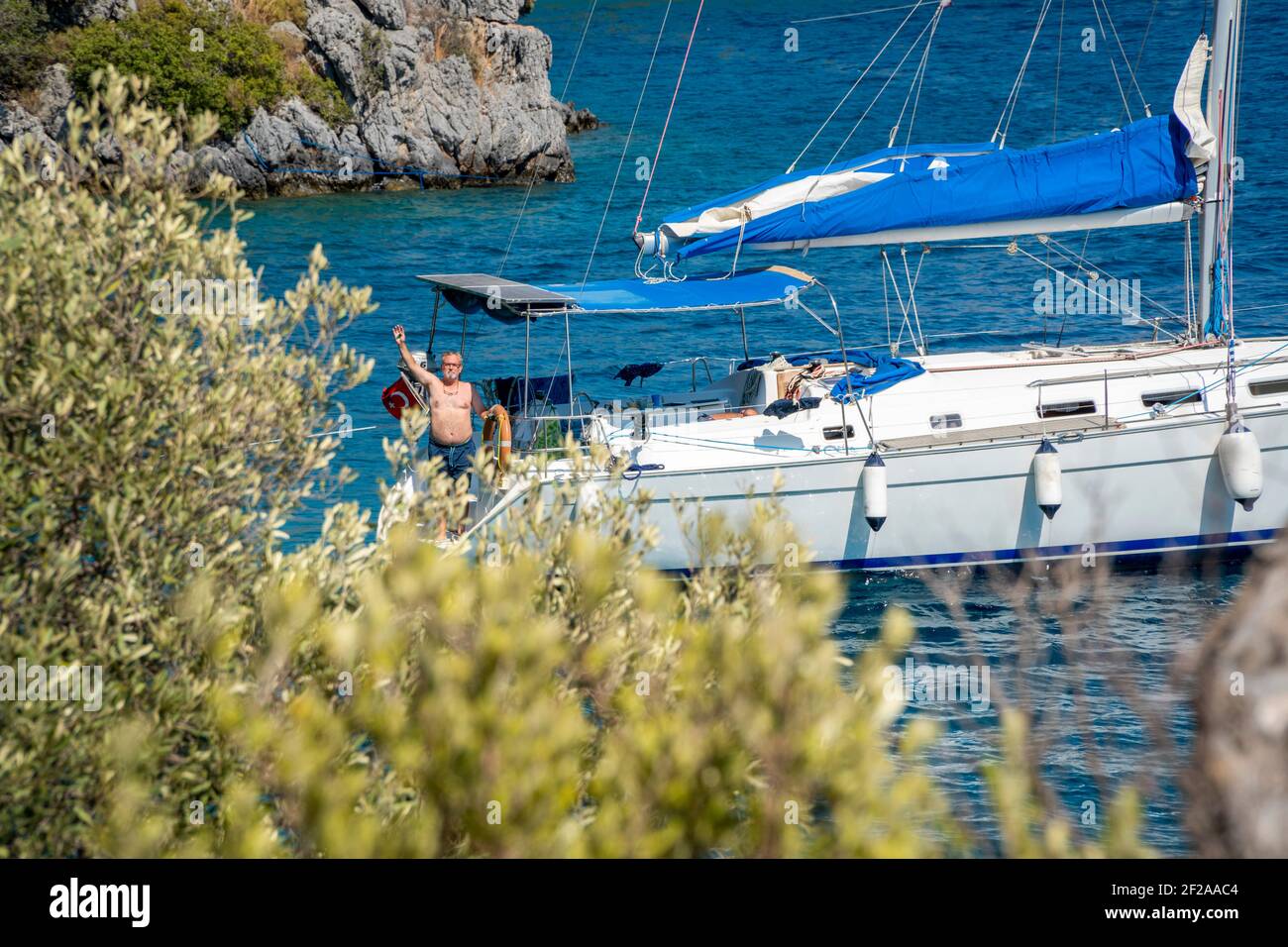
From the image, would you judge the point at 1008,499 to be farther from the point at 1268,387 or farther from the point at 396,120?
the point at 396,120

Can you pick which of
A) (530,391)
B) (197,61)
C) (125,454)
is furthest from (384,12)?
(125,454)

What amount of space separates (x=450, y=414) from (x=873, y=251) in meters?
21.5

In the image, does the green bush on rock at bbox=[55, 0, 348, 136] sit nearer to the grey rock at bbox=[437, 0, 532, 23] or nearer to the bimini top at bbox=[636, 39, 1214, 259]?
the grey rock at bbox=[437, 0, 532, 23]

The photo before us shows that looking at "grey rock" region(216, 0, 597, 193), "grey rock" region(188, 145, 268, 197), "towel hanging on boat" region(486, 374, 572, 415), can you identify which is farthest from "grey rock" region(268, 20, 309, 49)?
"towel hanging on boat" region(486, 374, 572, 415)

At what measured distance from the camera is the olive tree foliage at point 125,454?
5.78m

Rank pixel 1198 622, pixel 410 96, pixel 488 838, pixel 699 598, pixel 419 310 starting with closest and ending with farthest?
1. pixel 488 838
2. pixel 699 598
3. pixel 1198 622
4. pixel 419 310
5. pixel 410 96

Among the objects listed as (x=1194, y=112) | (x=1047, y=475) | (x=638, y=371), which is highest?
(x=1194, y=112)

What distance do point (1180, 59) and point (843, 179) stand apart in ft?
140

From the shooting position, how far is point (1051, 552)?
51.4 feet

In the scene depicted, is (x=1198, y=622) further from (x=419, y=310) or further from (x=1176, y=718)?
(x=419, y=310)

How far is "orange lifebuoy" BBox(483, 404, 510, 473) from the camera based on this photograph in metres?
14.5

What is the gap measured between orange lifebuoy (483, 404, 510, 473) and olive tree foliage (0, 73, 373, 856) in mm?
6575

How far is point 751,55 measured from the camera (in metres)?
63.9

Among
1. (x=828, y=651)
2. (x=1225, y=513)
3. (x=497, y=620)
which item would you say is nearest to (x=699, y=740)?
(x=828, y=651)
